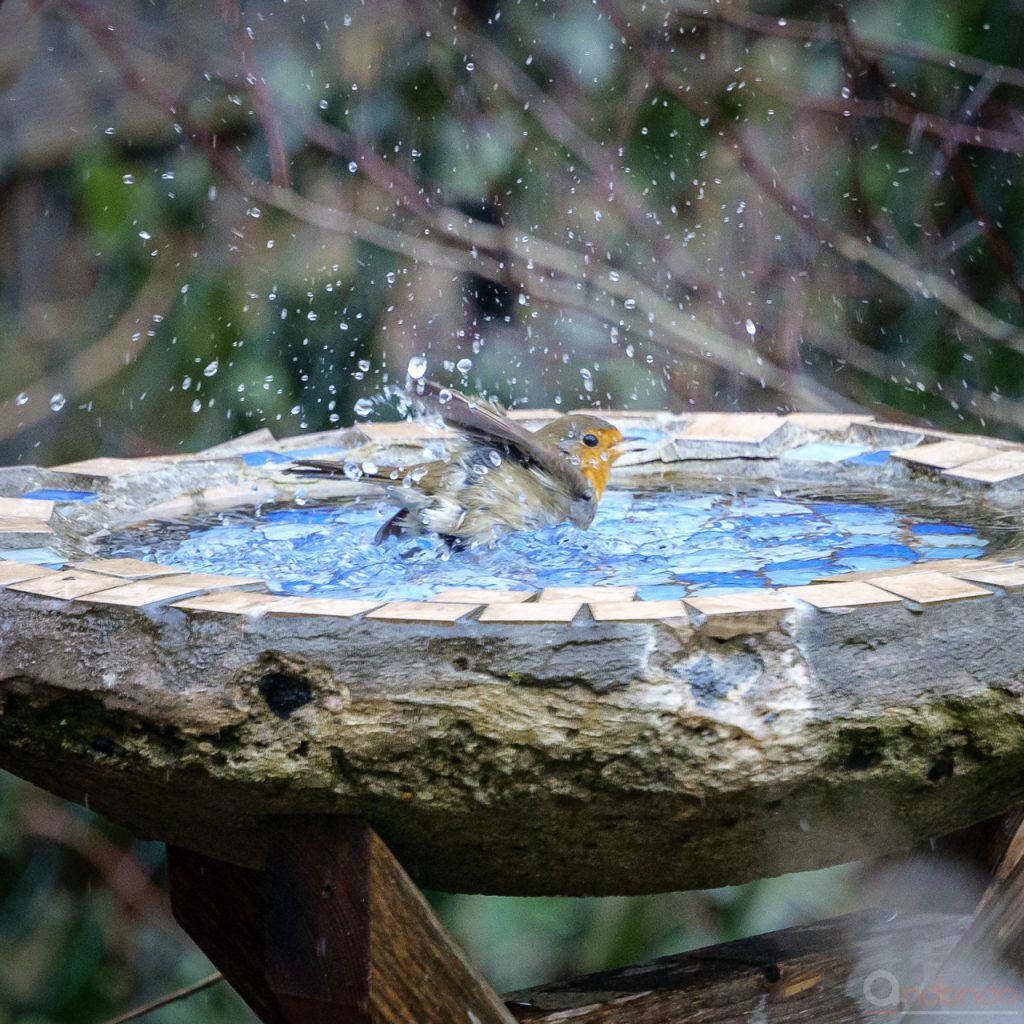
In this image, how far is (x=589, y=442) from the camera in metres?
2.00

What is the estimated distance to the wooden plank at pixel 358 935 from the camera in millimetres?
1157

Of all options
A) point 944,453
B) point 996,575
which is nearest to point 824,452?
point 944,453

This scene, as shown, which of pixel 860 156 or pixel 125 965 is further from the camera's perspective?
pixel 860 156

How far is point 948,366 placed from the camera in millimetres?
3965

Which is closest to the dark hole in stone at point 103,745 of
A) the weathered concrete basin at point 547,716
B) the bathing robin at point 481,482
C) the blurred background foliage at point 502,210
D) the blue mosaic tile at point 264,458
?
the weathered concrete basin at point 547,716

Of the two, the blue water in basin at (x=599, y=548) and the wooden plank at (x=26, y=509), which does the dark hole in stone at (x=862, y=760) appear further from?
the wooden plank at (x=26, y=509)

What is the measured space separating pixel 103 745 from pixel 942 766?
27.9 inches

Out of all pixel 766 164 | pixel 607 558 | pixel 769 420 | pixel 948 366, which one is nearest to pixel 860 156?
pixel 766 164

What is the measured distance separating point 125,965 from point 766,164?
2.96 metres

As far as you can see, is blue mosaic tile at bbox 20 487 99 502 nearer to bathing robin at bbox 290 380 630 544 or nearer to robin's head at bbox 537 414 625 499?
bathing robin at bbox 290 380 630 544

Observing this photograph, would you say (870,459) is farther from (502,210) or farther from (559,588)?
(502,210)

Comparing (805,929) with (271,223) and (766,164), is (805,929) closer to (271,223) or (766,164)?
(271,223)

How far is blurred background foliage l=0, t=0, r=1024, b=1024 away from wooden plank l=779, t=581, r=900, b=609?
2.28 metres

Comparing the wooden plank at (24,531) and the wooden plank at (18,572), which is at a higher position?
the wooden plank at (18,572)
